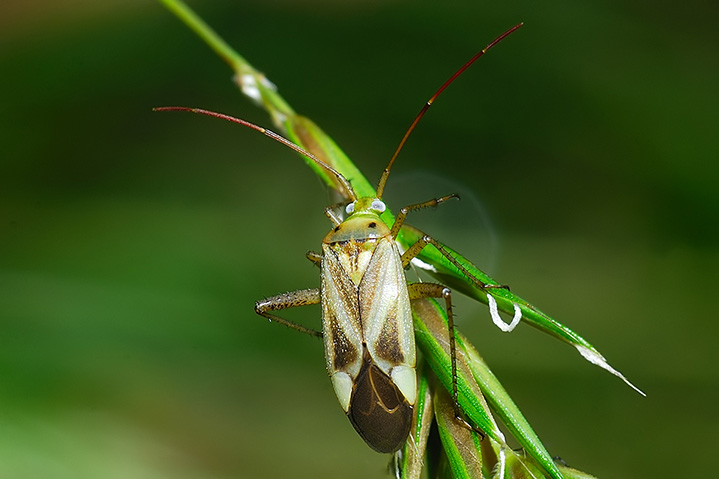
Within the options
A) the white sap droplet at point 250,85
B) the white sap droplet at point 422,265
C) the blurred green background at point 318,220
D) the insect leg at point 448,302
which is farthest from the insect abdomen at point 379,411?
the blurred green background at point 318,220

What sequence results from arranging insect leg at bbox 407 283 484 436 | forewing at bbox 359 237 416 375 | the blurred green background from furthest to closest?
the blurred green background → forewing at bbox 359 237 416 375 → insect leg at bbox 407 283 484 436

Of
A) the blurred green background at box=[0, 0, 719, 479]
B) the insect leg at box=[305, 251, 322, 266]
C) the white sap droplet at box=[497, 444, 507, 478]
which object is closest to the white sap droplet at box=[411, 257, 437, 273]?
the insect leg at box=[305, 251, 322, 266]

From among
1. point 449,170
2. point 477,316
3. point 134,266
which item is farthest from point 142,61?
point 477,316

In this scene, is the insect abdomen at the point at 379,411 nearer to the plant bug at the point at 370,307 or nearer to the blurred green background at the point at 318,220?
the plant bug at the point at 370,307

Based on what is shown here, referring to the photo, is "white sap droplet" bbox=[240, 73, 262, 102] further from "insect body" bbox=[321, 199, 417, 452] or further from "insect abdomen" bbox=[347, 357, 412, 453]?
"insect abdomen" bbox=[347, 357, 412, 453]

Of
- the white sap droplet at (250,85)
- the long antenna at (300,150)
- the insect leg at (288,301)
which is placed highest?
the white sap droplet at (250,85)

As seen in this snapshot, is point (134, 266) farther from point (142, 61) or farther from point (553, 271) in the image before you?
point (553, 271)

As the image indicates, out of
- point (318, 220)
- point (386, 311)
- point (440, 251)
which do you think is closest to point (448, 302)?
point (440, 251)
